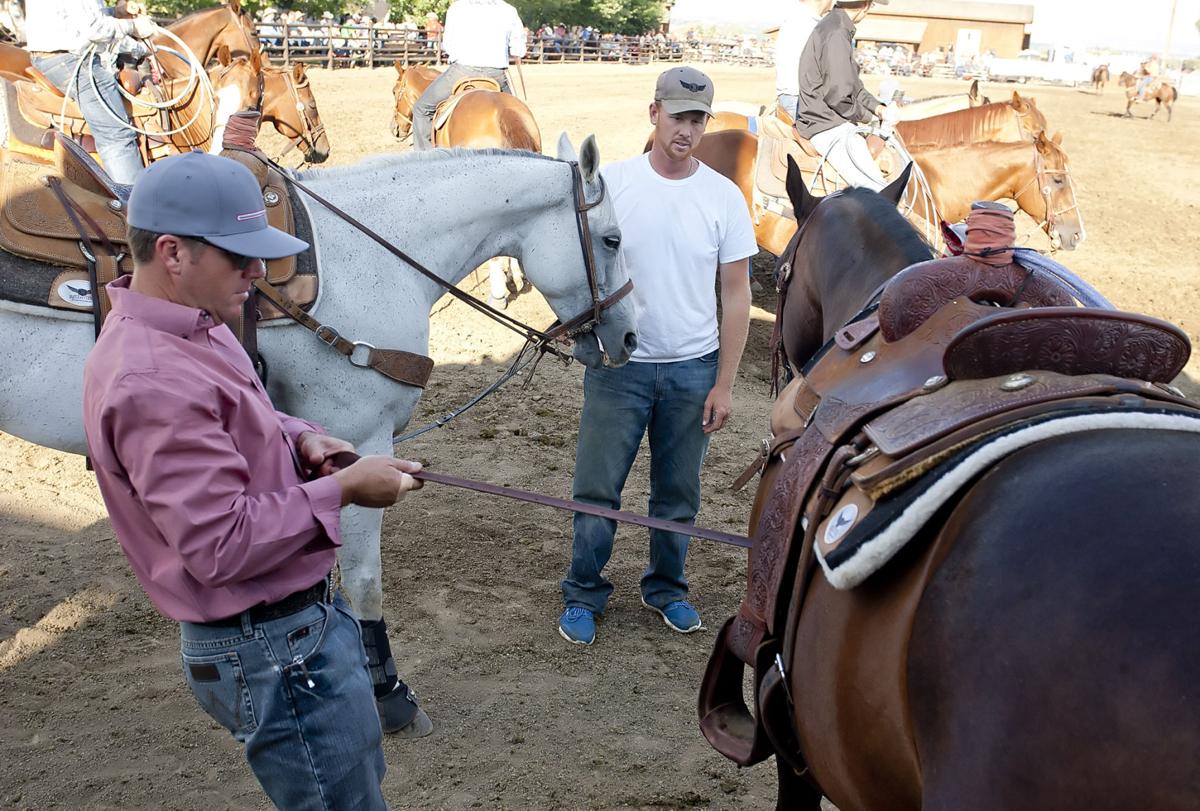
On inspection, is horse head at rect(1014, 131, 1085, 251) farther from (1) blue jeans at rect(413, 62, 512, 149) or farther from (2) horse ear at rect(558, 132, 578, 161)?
(2) horse ear at rect(558, 132, 578, 161)

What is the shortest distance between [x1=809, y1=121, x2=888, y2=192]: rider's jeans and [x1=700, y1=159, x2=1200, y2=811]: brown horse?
6.18 metres

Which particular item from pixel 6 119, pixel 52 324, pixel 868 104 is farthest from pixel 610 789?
pixel 868 104

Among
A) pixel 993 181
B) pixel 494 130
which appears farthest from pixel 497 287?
pixel 993 181

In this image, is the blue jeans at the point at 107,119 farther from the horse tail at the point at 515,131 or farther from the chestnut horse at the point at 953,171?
the chestnut horse at the point at 953,171

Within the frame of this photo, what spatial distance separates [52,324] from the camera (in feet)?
10.3

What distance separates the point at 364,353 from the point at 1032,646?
7.83 ft

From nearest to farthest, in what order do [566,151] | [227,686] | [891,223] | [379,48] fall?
1. [227,686]
2. [891,223]
3. [566,151]
4. [379,48]

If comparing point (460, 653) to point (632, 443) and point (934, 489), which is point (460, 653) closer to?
point (632, 443)

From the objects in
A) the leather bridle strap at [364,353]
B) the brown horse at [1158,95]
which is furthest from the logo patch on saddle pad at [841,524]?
the brown horse at [1158,95]

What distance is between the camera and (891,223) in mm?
3080

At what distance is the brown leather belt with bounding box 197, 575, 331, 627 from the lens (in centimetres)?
178

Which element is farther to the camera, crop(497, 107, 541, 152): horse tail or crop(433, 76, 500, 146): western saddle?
crop(433, 76, 500, 146): western saddle

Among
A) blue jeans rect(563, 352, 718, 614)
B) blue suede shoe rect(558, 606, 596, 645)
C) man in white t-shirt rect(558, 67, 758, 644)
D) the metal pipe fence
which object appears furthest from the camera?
the metal pipe fence

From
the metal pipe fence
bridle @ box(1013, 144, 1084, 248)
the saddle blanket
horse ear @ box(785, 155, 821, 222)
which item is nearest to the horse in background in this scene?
bridle @ box(1013, 144, 1084, 248)
